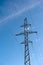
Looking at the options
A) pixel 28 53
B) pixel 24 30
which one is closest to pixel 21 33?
pixel 24 30

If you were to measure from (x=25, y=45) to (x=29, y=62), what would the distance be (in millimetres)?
3719

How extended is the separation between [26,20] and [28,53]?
24.5 ft

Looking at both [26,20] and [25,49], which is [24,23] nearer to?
[26,20]

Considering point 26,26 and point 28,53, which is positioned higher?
point 26,26

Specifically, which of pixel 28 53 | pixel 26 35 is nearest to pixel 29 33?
pixel 26 35

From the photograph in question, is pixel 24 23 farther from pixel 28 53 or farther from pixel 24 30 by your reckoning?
pixel 28 53

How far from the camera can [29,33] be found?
5259 centimetres

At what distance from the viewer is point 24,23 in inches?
2115

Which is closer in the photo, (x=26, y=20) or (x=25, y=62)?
(x=25, y=62)

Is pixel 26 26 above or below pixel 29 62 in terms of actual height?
above

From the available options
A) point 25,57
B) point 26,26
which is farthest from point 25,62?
point 26,26

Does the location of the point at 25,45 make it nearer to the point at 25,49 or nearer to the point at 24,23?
the point at 25,49

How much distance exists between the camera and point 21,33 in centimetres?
5272

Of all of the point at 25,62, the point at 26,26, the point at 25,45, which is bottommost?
the point at 25,62
